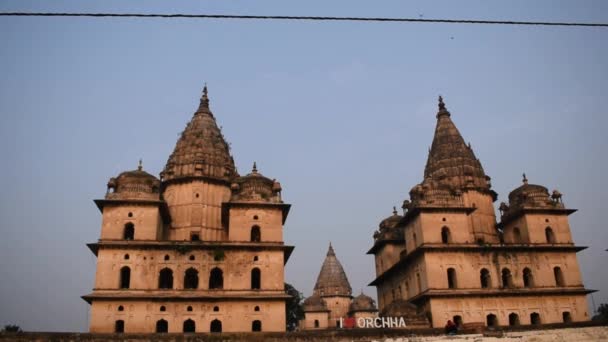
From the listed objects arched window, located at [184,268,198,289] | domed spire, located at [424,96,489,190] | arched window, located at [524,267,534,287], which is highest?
domed spire, located at [424,96,489,190]

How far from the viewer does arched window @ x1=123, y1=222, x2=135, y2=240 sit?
3484 centimetres

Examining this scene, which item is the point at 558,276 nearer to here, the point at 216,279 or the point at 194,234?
the point at 216,279

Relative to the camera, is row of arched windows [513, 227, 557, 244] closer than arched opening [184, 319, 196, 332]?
No

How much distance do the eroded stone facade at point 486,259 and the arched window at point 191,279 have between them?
48.8ft

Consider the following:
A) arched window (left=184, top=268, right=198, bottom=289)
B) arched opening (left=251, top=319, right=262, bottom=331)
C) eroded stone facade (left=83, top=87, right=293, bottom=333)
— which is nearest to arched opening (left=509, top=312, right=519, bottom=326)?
eroded stone facade (left=83, top=87, right=293, bottom=333)

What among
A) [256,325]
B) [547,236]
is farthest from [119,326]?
[547,236]

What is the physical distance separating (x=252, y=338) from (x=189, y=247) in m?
9.45

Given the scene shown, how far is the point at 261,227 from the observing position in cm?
3600

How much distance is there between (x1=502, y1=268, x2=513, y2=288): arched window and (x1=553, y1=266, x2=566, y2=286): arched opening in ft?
10.7

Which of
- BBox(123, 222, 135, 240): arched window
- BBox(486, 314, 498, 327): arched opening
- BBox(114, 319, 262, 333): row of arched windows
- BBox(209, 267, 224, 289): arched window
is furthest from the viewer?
BBox(209, 267, 224, 289): arched window

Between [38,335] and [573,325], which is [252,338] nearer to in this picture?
[38,335]

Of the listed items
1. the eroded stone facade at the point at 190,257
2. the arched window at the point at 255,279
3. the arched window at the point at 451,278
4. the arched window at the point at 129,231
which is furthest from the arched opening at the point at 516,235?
the arched window at the point at 129,231

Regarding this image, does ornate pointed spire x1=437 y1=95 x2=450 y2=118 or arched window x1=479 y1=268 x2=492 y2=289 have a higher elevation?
ornate pointed spire x1=437 y1=95 x2=450 y2=118

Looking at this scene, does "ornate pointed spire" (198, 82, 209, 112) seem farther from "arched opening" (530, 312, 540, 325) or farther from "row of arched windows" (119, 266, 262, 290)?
"arched opening" (530, 312, 540, 325)
